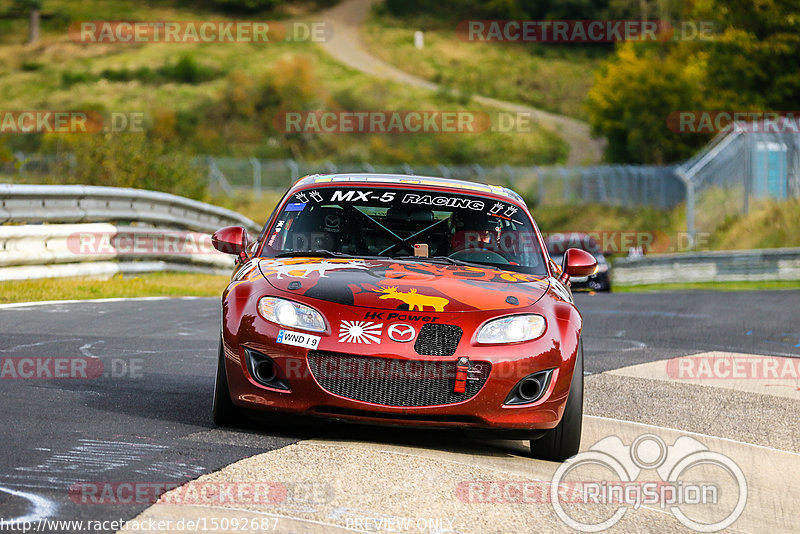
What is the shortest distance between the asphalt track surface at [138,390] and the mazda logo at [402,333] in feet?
2.18

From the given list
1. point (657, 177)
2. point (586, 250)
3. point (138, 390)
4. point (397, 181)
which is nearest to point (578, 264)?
point (397, 181)

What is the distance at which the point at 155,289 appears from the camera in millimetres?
15766

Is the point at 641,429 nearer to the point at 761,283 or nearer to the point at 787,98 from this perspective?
the point at 761,283

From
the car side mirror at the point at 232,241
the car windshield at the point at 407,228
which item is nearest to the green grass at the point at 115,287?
the car side mirror at the point at 232,241

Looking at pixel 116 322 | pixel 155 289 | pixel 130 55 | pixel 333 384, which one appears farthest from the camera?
pixel 130 55

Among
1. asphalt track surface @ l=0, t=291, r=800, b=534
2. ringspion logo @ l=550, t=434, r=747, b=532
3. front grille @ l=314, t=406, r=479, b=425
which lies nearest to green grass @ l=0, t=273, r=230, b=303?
asphalt track surface @ l=0, t=291, r=800, b=534

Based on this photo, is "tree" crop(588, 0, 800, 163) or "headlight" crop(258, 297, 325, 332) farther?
"tree" crop(588, 0, 800, 163)

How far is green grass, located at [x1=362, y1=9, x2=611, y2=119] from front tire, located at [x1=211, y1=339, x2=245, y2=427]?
253ft

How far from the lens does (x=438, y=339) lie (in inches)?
239

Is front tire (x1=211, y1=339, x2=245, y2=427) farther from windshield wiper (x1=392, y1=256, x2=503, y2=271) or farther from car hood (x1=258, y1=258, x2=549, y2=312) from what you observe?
windshield wiper (x1=392, y1=256, x2=503, y2=271)

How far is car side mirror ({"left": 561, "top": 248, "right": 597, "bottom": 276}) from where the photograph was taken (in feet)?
24.7

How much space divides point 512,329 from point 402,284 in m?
0.61

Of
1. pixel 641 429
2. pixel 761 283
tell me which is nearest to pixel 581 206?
pixel 761 283

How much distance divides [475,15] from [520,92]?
21244 mm
